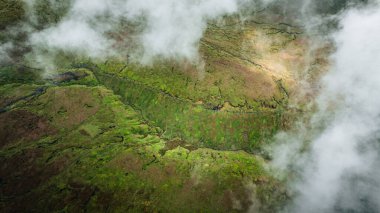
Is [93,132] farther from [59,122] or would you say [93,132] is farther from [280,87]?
[280,87]

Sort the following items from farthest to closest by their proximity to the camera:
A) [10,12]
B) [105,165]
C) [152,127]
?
[10,12]
[152,127]
[105,165]

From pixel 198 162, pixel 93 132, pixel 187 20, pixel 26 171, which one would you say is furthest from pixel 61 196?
pixel 187 20

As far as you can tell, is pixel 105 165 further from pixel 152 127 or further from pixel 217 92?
pixel 217 92

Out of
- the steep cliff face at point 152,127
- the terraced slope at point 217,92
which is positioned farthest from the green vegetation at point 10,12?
the terraced slope at point 217,92

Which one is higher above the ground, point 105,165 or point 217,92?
point 217,92

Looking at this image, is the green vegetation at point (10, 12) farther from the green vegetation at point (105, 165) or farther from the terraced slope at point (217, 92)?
the terraced slope at point (217, 92)

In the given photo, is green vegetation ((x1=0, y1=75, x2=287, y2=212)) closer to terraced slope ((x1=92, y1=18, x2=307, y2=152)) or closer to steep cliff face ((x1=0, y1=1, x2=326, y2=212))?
steep cliff face ((x1=0, y1=1, x2=326, y2=212))

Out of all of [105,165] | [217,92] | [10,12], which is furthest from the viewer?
[10,12]

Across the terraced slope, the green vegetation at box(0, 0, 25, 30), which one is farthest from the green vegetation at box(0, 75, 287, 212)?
the green vegetation at box(0, 0, 25, 30)

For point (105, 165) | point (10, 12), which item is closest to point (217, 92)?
point (105, 165)
